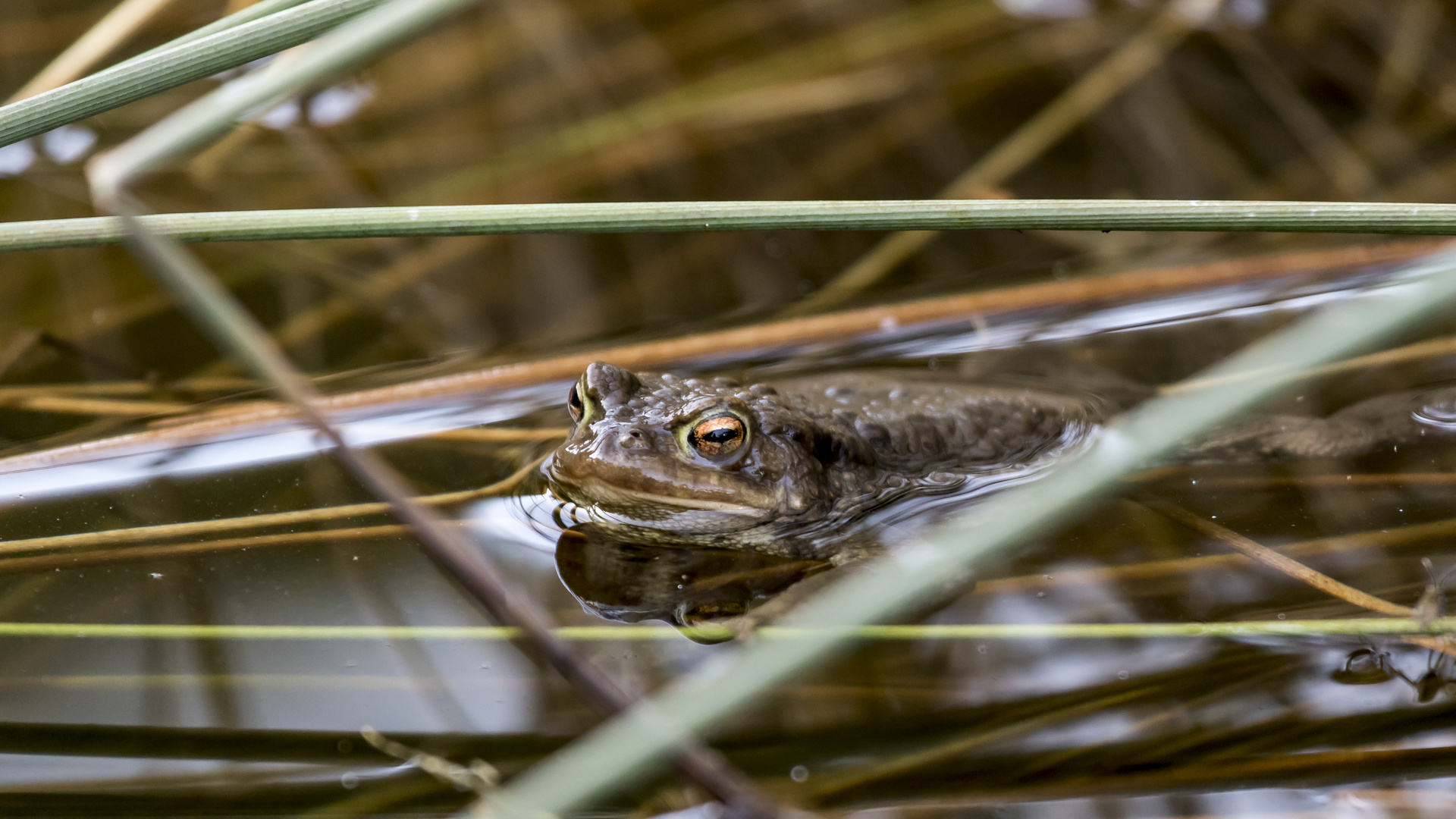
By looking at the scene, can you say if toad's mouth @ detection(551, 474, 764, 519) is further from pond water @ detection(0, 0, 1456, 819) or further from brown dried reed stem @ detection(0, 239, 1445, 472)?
brown dried reed stem @ detection(0, 239, 1445, 472)

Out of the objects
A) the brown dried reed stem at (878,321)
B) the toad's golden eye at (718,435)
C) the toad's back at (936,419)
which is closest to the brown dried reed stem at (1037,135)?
the brown dried reed stem at (878,321)

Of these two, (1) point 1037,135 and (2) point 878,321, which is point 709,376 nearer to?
(2) point 878,321

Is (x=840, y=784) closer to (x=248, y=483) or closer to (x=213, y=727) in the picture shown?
(x=213, y=727)

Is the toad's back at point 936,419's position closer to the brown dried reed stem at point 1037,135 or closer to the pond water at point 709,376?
the pond water at point 709,376

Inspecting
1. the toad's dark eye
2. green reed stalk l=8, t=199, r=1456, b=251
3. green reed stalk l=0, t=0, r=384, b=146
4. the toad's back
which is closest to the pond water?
the toad's back

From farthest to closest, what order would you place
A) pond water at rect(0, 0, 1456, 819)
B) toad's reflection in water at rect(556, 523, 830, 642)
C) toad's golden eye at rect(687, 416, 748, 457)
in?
toad's golden eye at rect(687, 416, 748, 457) → toad's reflection in water at rect(556, 523, 830, 642) → pond water at rect(0, 0, 1456, 819)

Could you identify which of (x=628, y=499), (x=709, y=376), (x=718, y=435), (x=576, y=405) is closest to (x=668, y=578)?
(x=628, y=499)
